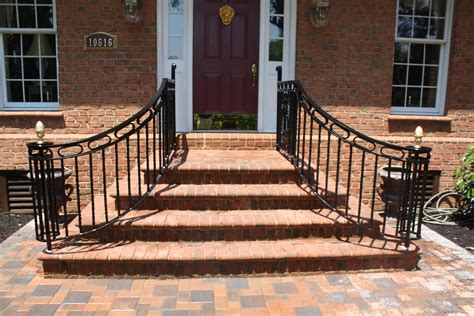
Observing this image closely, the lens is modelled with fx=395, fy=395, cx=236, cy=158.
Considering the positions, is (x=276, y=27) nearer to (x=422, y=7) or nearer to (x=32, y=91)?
(x=422, y=7)

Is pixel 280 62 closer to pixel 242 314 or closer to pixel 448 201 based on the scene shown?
pixel 448 201

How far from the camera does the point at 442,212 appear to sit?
17.7 feet

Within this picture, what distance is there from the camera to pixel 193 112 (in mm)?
5680

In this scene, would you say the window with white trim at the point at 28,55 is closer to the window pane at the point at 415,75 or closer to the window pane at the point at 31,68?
the window pane at the point at 31,68

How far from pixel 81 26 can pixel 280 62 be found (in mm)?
2717

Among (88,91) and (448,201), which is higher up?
(88,91)

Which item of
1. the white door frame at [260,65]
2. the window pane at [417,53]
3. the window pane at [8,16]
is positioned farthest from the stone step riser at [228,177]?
the window pane at [8,16]

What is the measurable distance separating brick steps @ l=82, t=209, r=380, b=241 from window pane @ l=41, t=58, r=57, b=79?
2778mm

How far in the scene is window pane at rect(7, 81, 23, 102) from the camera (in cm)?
556

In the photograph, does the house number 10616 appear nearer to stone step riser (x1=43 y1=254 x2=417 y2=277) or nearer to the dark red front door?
the dark red front door

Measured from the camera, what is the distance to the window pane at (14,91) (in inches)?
219

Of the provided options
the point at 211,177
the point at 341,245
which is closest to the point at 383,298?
the point at 341,245

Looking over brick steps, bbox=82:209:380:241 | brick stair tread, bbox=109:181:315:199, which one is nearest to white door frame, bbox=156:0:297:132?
brick stair tread, bbox=109:181:315:199

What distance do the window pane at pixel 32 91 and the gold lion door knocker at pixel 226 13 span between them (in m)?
2.74
